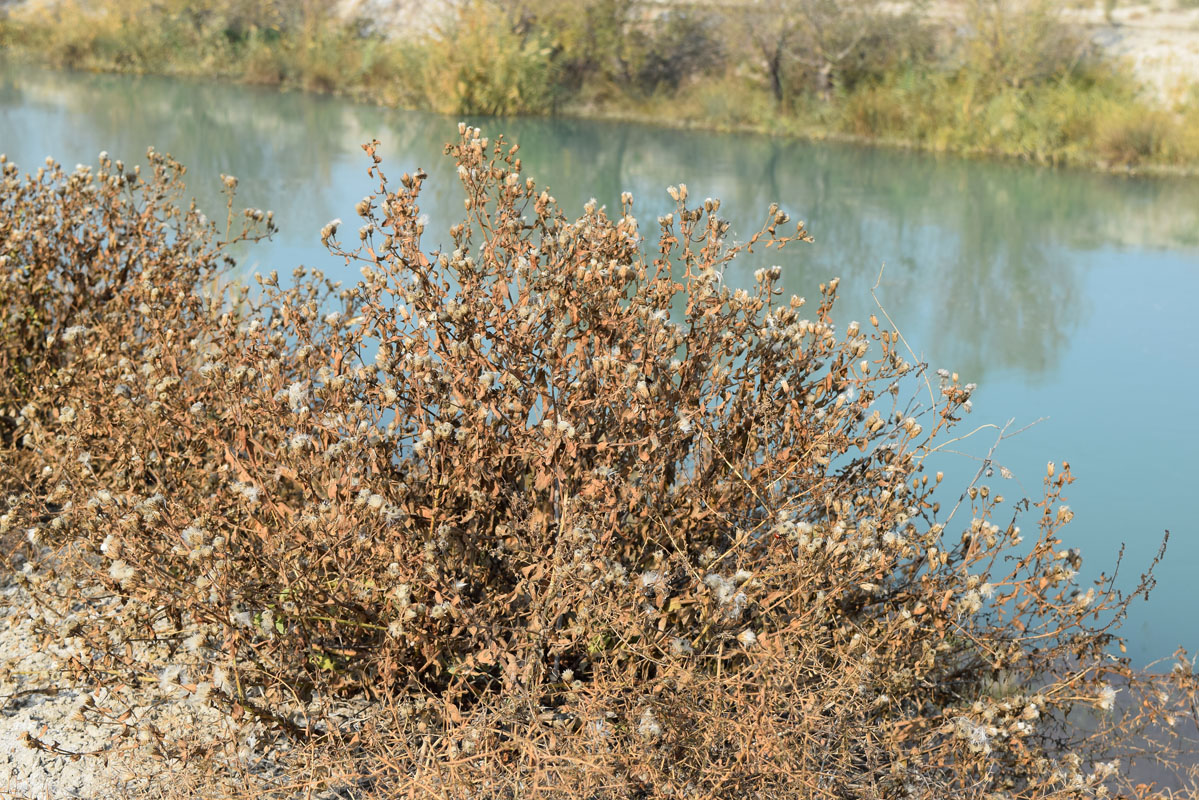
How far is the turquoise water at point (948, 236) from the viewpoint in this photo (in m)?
4.77

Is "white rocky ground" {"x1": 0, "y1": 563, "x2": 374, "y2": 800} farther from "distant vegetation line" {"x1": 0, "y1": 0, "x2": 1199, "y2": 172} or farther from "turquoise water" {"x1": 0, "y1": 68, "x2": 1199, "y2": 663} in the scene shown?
"distant vegetation line" {"x1": 0, "y1": 0, "x2": 1199, "y2": 172}

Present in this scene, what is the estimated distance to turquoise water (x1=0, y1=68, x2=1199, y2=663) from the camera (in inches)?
188

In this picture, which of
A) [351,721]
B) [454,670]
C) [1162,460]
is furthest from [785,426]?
[1162,460]

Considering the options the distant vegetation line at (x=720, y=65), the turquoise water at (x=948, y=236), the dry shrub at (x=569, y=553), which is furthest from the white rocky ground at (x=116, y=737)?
the distant vegetation line at (x=720, y=65)

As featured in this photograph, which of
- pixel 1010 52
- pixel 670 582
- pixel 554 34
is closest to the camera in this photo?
pixel 670 582

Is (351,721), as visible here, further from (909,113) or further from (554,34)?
(554,34)

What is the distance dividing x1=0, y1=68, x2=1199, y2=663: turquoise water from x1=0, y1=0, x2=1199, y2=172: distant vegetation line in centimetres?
117

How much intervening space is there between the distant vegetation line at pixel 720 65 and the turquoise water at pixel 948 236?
46.0 inches

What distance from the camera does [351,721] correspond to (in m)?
2.36

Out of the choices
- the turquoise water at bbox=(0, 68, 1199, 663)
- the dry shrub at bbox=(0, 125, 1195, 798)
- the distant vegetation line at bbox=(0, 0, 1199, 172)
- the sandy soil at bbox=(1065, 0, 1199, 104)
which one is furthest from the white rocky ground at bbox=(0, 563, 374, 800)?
the sandy soil at bbox=(1065, 0, 1199, 104)

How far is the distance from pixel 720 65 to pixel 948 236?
31.3 ft

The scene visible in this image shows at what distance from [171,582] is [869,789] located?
138 cm

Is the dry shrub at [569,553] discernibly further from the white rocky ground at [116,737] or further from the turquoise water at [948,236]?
the turquoise water at [948,236]

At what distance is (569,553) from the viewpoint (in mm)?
2258
